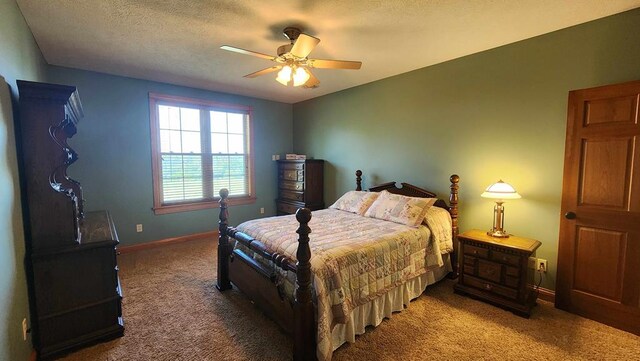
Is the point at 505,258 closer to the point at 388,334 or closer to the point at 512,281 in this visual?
the point at 512,281

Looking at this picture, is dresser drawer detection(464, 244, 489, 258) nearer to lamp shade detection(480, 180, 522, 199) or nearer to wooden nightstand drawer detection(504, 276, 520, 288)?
wooden nightstand drawer detection(504, 276, 520, 288)

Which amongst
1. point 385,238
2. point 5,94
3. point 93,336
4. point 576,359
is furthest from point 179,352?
point 576,359

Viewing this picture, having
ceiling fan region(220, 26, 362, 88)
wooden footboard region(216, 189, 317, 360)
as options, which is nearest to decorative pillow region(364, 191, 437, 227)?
wooden footboard region(216, 189, 317, 360)

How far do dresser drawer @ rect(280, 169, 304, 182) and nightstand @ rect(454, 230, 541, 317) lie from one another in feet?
9.58

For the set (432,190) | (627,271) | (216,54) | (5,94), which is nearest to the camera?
(5,94)

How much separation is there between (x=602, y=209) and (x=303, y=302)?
2.67 meters

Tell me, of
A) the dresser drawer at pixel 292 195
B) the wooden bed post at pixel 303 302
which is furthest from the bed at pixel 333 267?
the dresser drawer at pixel 292 195

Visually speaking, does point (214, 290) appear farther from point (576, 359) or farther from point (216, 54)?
point (576, 359)

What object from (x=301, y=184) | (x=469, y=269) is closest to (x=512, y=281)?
(x=469, y=269)

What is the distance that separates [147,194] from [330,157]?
3.06 m

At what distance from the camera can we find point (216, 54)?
3.15 meters

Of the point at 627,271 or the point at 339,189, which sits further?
the point at 339,189

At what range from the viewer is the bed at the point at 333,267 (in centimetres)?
187

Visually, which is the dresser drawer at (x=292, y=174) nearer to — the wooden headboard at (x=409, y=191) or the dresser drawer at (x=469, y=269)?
the wooden headboard at (x=409, y=191)
